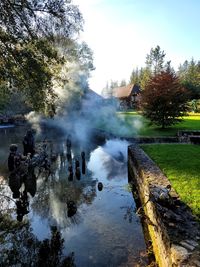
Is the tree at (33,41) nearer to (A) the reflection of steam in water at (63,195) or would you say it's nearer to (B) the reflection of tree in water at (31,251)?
(A) the reflection of steam in water at (63,195)

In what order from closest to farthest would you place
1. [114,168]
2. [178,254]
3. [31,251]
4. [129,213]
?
[178,254] → [31,251] → [129,213] → [114,168]

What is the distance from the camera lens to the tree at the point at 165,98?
2281 centimetres

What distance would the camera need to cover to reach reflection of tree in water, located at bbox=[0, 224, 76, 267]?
23.0 ft

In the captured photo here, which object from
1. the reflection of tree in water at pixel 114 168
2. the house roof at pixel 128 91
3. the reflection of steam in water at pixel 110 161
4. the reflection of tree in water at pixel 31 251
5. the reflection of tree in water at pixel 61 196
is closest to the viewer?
the reflection of tree in water at pixel 31 251

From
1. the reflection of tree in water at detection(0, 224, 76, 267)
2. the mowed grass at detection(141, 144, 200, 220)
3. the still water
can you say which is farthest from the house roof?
the reflection of tree in water at detection(0, 224, 76, 267)

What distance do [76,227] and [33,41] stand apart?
8.10 m

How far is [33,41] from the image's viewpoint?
40.5ft

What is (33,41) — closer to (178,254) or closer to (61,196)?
(61,196)

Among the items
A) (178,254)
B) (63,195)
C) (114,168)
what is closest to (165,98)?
(114,168)

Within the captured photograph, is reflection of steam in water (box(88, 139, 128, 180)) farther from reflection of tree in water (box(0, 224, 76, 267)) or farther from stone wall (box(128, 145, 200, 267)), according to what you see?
stone wall (box(128, 145, 200, 267))

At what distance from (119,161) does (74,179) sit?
17.1 feet

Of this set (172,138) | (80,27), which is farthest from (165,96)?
(80,27)

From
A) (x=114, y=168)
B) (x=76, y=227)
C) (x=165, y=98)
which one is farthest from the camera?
(x=165, y=98)

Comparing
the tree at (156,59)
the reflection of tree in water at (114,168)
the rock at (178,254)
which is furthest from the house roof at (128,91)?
the rock at (178,254)
